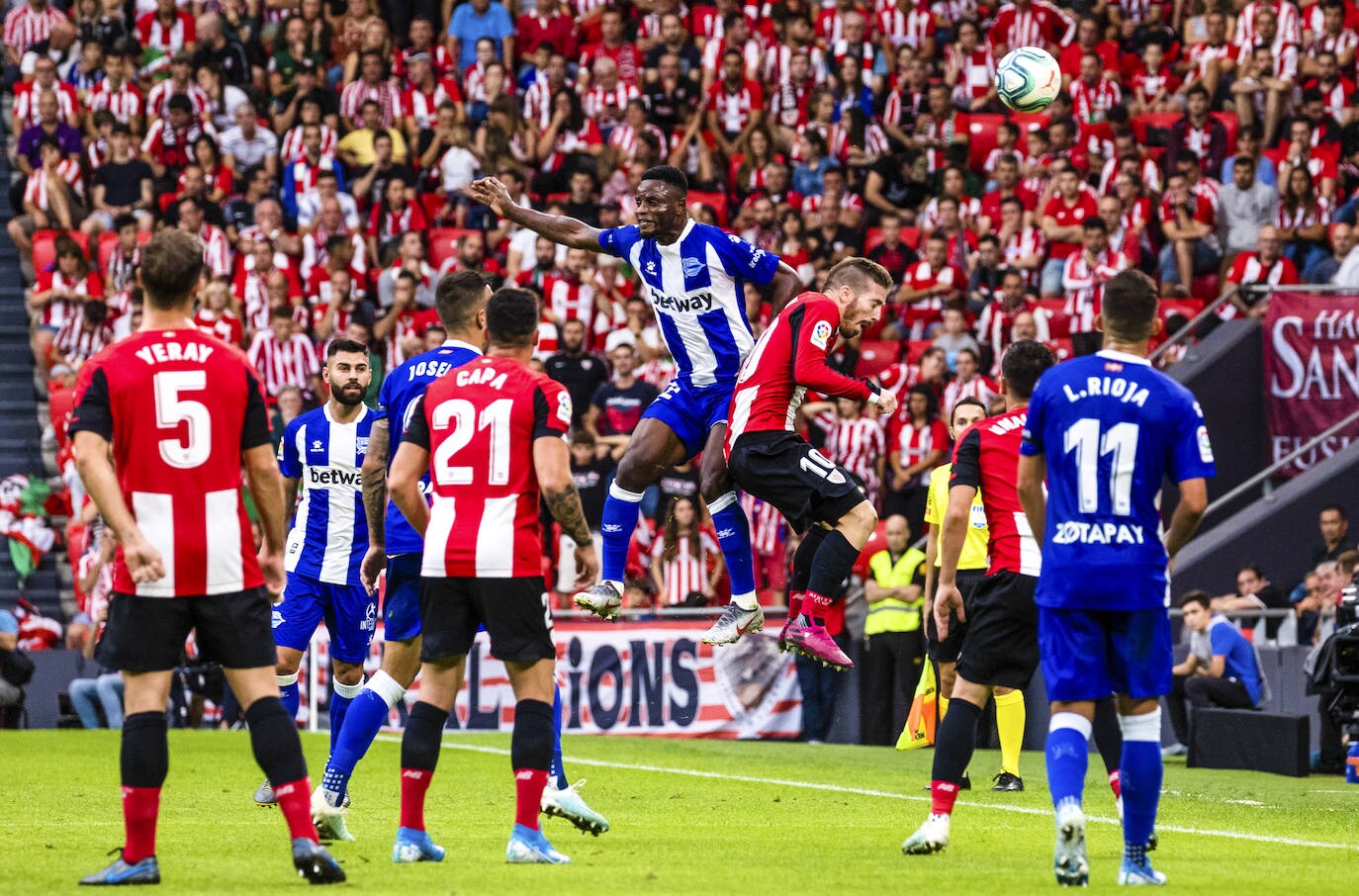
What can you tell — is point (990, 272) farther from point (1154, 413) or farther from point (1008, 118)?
point (1154, 413)

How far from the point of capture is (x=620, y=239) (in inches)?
442

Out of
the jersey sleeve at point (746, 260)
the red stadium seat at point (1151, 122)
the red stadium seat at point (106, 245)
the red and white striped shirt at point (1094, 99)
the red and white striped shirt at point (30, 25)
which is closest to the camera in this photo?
Answer: the jersey sleeve at point (746, 260)

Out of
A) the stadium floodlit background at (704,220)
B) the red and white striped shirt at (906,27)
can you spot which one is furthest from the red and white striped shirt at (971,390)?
the red and white striped shirt at (906,27)

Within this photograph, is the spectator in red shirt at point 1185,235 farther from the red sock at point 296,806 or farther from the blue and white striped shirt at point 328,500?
the red sock at point 296,806

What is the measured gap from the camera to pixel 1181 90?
76.7ft

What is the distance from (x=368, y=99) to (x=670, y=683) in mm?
10215

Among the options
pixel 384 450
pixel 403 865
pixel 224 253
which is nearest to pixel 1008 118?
pixel 224 253

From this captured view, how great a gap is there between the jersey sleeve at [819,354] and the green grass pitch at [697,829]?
229 cm

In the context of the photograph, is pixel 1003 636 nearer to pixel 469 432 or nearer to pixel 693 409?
pixel 693 409

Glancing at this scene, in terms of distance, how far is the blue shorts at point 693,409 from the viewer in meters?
11.2

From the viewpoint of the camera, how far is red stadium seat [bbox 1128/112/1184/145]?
23.1m

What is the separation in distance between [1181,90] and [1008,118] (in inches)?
81.7

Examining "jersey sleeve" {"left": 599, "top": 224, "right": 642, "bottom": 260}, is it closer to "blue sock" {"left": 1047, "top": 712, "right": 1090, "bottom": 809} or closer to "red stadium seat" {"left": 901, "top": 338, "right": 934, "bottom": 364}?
"blue sock" {"left": 1047, "top": 712, "right": 1090, "bottom": 809}

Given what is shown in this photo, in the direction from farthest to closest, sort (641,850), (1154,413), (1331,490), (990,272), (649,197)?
(990,272)
(1331,490)
(649,197)
(641,850)
(1154,413)
